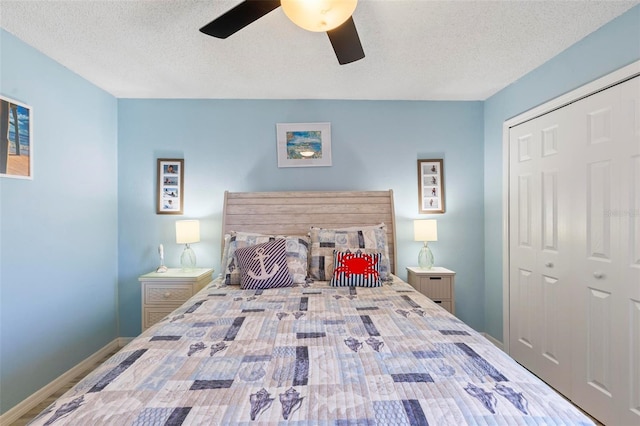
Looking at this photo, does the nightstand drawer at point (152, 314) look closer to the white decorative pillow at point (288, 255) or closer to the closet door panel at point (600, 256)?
the white decorative pillow at point (288, 255)

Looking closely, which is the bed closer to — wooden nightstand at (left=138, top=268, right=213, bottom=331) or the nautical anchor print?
the nautical anchor print

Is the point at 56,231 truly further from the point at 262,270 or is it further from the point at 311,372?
the point at 311,372

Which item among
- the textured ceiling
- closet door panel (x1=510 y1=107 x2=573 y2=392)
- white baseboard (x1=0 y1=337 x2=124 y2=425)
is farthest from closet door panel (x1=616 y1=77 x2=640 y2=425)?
white baseboard (x1=0 y1=337 x2=124 y2=425)

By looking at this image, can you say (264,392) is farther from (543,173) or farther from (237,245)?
(543,173)

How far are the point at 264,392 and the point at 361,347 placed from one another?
492 millimetres

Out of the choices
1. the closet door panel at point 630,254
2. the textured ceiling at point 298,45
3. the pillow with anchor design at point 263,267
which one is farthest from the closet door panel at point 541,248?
the pillow with anchor design at point 263,267

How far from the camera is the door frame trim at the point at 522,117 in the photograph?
191cm

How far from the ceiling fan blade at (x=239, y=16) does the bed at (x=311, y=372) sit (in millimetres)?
1518

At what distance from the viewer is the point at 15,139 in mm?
2182

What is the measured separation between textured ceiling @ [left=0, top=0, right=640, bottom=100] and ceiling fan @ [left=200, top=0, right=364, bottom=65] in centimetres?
23

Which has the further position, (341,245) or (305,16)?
(341,245)

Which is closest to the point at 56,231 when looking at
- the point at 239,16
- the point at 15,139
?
the point at 15,139

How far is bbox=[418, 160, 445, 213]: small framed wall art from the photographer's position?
3371 mm

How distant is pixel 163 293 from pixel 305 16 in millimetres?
2539
